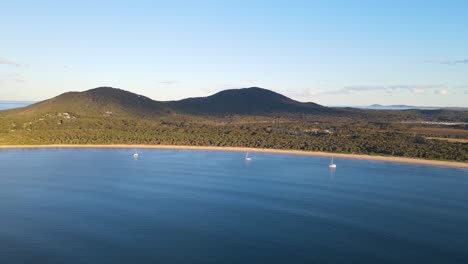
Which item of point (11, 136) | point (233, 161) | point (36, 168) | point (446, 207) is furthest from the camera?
point (11, 136)

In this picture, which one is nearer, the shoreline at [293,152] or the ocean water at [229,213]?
the ocean water at [229,213]

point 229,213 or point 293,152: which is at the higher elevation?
point 293,152

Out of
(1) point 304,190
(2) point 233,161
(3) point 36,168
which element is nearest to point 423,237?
(1) point 304,190

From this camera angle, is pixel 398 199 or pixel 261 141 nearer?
pixel 398 199

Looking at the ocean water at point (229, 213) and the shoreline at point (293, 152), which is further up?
the shoreline at point (293, 152)

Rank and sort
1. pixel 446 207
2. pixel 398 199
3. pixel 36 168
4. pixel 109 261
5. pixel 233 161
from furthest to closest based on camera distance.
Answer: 1. pixel 233 161
2. pixel 36 168
3. pixel 398 199
4. pixel 446 207
5. pixel 109 261

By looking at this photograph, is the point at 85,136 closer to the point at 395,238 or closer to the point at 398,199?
the point at 398,199

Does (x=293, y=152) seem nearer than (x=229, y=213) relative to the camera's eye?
No

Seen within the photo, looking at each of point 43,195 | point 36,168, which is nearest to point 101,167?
point 36,168
